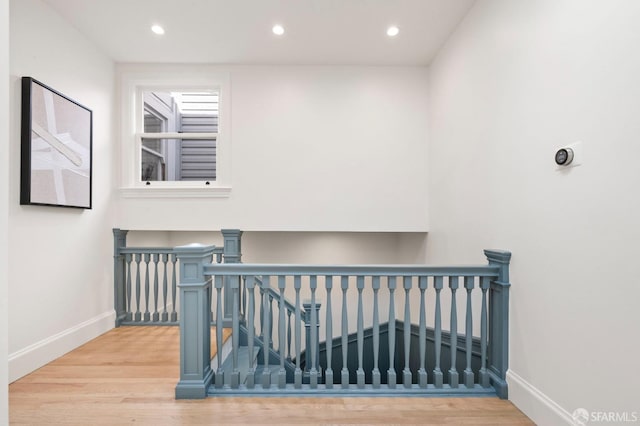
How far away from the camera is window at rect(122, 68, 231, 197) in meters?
3.22

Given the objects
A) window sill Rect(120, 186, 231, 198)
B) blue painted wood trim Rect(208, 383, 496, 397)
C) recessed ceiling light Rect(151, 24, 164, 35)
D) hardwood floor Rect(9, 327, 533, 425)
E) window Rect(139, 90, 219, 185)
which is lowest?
hardwood floor Rect(9, 327, 533, 425)

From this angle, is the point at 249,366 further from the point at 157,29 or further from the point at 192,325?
the point at 157,29

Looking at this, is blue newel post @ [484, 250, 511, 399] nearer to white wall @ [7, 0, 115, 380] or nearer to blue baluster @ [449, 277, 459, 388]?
blue baluster @ [449, 277, 459, 388]

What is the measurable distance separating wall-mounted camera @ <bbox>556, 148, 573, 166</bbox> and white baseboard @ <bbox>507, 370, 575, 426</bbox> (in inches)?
48.6

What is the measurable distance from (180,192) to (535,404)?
339cm

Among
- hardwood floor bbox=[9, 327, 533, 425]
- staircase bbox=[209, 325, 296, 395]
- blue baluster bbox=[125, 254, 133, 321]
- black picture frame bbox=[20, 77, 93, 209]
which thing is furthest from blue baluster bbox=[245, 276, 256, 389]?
blue baluster bbox=[125, 254, 133, 321]

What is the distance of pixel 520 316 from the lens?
1.82 metres

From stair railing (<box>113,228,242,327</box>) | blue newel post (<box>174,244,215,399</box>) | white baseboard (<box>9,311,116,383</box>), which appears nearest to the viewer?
blue newel post (<box>174,244,215,399</box>)

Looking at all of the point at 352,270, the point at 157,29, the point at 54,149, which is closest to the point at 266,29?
the point at 157,29

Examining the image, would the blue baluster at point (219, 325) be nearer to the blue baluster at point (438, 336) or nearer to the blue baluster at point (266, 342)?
the blue baluster at point (266, 342)

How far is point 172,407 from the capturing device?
178cm

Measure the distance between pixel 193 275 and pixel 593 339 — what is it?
6.99ft

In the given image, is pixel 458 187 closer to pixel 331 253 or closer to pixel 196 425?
pixel 331 253

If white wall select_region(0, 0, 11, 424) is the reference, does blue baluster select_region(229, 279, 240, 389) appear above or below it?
below
